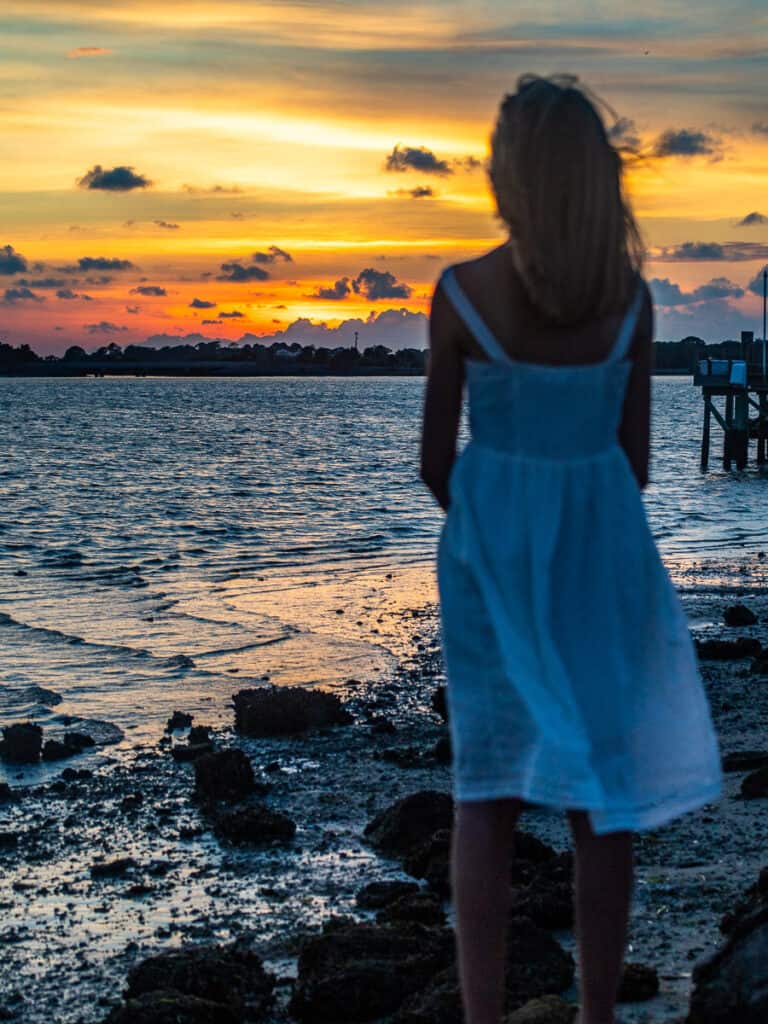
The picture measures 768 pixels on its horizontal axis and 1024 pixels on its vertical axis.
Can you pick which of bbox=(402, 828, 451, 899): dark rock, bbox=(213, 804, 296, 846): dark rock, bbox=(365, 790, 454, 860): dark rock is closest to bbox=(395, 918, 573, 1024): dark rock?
bbox=(402, 828, 451, 899): dark rock

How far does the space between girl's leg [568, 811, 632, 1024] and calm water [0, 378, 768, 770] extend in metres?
8.00

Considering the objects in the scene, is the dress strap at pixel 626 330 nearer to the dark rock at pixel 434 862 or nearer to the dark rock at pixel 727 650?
the dark rock at pixel 434 862

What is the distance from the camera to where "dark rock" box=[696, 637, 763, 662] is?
12227 mm

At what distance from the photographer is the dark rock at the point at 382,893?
20.7 feet

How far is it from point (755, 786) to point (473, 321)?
5.31 metres

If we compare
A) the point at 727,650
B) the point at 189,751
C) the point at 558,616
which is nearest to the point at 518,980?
the point at 558,616

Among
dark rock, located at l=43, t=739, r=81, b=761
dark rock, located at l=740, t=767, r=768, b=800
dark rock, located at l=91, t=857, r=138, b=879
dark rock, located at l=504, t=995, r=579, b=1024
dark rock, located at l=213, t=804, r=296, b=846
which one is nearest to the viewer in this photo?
dark rock, located at l=504, t=995, r=579, b=1024

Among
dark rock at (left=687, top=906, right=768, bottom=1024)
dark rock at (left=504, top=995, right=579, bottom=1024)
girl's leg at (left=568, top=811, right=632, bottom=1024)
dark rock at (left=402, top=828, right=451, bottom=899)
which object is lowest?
dark rock at (left=402, top=828, right=451, bottom=899)

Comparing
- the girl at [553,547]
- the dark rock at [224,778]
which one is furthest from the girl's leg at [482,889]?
the dark rock at [224,778]

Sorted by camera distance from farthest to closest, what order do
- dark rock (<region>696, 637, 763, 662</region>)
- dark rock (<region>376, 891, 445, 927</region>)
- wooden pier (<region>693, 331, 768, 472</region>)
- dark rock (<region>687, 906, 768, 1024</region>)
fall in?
1. wooden pier (<region>693, 331, 768, 472</region>)
2. dark rock (<region>696, 637, 763, 662</region>)
3. dark rock (<region>376, 891, 445, 927</region>)
4. dark rock (<region>687, 906, 768, 1024</region>)

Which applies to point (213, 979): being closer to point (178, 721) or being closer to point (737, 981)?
point (737, 981)

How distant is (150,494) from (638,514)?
38.6 m

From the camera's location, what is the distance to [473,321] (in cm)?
275

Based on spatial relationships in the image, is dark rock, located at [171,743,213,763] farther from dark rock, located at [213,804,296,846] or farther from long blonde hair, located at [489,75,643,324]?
long blonde hair, located at [489,75,643,324]
